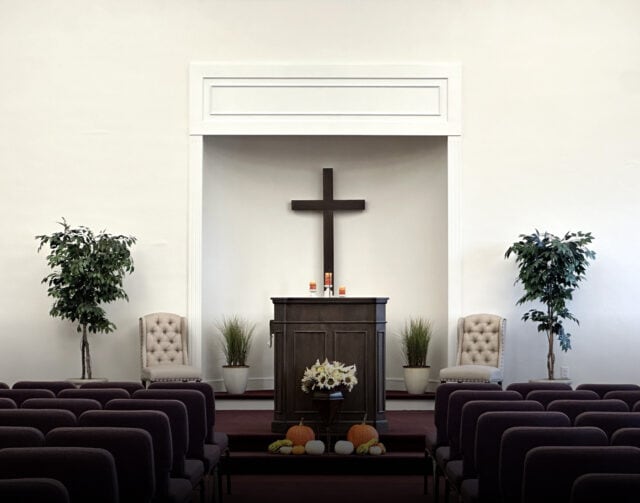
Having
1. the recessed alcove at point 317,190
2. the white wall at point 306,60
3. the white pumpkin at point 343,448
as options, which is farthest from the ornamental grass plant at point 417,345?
the white pumpkin at point 343,448

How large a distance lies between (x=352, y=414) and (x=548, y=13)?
5326 mm

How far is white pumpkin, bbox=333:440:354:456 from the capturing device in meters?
7.36

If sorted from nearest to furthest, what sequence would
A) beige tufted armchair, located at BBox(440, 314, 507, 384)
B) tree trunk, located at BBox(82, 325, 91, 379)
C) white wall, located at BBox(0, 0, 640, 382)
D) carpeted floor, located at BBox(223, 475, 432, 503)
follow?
carpeted floor, located at BBox(223, 475, 432, 503) < tree trunk, located at BBox(82, 325, 91, 379) < beige tufted armchair, located at BBox(440, 314, 507, 384) < white wall, located at BBox(0, 0, 640, 382)

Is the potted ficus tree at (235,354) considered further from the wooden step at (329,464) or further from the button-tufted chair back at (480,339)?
the wooden step at (329,464)

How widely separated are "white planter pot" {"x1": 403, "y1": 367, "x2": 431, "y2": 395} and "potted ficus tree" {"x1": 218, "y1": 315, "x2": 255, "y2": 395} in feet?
5.93

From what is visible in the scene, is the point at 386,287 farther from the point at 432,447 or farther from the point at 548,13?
the point at 432,447

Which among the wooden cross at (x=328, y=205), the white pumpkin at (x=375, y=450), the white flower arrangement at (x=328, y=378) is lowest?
the white pumpkin at (x=375, y=450)

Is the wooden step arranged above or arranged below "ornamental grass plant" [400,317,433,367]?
below

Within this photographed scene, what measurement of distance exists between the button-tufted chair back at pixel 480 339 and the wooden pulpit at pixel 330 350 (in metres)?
2.19

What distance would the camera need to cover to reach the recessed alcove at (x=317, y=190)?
10.3 metres

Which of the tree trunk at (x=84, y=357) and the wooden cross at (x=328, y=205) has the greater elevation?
the wooden cross at (x=328, y=205)

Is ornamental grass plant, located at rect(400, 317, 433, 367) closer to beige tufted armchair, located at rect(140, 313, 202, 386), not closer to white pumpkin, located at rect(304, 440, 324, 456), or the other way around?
beige tufted armchair, located at rect(140, 313, 202, 386)

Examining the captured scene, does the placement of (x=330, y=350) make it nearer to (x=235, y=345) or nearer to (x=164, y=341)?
(x=164, y=341)

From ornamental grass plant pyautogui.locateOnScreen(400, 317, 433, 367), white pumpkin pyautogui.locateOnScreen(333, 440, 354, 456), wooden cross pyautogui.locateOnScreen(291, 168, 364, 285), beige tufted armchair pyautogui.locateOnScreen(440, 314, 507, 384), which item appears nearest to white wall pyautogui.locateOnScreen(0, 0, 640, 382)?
beige tufted armchair pyautogui.locateOnScreen(440, 314, 507, 384)
